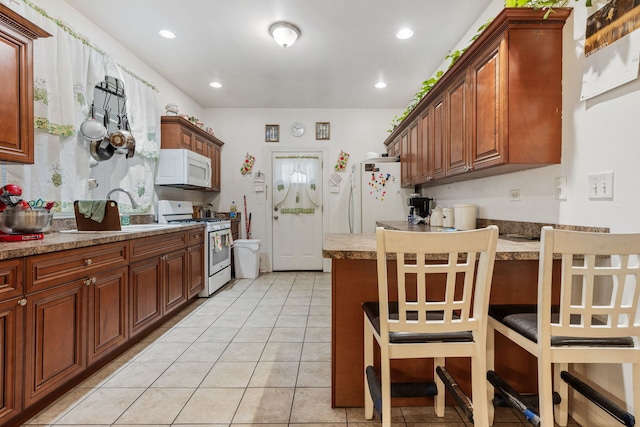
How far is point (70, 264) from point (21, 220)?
34cm

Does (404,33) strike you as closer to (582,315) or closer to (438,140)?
(438,140)

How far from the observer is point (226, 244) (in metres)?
4.17

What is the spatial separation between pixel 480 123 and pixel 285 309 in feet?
8.05

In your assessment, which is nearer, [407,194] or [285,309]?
[285,309]

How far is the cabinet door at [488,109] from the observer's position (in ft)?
5.91

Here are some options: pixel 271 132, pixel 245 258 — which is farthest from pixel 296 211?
pixel 271 132

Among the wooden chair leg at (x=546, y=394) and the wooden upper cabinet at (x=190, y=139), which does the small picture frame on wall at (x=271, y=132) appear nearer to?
the wooden upper cabinet at (x=190, y=139)

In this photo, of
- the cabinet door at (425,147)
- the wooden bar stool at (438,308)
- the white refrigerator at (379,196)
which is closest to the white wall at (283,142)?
the white refrigerator at (379,196)

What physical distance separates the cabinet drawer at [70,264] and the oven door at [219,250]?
159 cm

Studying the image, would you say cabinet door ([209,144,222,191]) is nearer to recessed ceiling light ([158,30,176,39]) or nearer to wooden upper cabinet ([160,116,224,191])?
wooden upper cabinet ([160,116,224,191])

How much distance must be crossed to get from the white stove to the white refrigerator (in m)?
1.80

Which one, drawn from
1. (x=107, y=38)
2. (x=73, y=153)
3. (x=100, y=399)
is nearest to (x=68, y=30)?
(x=107, y=38)

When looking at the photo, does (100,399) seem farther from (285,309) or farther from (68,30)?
(68,30)

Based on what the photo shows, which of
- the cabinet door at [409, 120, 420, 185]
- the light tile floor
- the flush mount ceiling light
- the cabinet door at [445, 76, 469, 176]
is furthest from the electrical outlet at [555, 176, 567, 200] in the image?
the flush mount ceiling light
